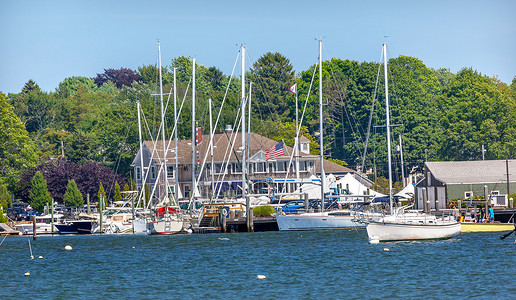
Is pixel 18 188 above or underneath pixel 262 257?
above

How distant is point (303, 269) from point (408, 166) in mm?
81744

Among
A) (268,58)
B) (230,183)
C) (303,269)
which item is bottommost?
(303,269)

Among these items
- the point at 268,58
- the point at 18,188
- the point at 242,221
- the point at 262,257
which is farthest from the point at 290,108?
the point at 262,257

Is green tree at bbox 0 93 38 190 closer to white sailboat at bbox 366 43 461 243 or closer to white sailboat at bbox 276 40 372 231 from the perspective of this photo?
white sailboat at bbox 276 40 372 231

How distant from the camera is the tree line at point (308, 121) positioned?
376 feet

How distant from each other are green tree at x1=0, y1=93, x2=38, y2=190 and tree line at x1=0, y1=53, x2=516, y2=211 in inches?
5.4

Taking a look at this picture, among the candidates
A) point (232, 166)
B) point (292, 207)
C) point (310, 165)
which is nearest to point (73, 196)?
point (232, 166)

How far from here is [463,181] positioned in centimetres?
8350

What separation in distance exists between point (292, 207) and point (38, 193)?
40.0 meters

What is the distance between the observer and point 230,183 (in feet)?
346

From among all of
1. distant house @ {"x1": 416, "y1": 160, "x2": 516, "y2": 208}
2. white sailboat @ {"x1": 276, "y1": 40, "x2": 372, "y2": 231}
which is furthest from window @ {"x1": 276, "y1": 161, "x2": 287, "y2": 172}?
white sailboat @ {"x1": 276, "y1": 40, "x2": 372, "y2": 231}

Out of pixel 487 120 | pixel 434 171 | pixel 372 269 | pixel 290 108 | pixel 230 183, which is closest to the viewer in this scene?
pixel 372 269

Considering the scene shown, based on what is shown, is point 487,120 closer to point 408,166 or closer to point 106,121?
point 408,166

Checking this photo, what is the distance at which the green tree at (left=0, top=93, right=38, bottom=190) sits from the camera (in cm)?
11211
